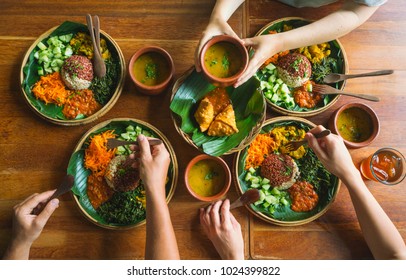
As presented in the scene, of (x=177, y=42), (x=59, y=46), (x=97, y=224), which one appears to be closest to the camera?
(x=97, y=224)

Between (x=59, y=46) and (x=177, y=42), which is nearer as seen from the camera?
(x=59, y=46)

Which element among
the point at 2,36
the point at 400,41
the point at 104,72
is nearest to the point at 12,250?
the point at 104,72

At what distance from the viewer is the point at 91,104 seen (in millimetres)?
2135

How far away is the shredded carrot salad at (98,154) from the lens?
6.69 ft

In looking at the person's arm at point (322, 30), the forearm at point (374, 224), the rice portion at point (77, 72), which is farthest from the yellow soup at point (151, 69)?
the forearm at point (374, 224)

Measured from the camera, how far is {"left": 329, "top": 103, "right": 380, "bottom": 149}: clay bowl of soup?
7.18 feet

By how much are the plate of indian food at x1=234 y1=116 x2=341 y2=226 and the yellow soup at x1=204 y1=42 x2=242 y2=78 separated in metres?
0.44

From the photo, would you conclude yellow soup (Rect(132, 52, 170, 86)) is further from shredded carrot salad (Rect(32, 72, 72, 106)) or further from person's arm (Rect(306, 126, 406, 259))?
person's arm (Rect(306, 126, 406, 259))

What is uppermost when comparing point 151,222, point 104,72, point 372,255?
point 104,72

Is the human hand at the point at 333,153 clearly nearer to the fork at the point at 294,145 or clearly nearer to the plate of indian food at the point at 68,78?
the fork at the point at 294,145

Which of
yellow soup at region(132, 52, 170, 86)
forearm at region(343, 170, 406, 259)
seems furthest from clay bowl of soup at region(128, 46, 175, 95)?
forearm at region(343, 170, 406, 259)
